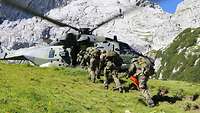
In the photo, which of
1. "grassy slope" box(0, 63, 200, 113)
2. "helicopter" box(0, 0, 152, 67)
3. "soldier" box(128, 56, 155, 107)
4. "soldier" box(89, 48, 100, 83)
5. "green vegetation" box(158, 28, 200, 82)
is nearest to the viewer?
"grassy slope" box(0, 63, 200, 113)

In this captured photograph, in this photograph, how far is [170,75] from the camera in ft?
517

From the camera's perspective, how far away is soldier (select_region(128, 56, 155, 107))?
20.9m

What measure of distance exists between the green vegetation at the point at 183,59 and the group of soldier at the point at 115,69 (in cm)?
11350

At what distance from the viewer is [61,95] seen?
19984mm

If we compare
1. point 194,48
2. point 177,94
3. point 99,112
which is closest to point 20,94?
point 99,112

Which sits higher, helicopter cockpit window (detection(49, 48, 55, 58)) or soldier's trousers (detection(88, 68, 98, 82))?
helicopter cockpit window (detection(49, 48, 55, 58))

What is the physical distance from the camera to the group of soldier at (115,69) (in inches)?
841

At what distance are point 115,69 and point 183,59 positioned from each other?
144708mm

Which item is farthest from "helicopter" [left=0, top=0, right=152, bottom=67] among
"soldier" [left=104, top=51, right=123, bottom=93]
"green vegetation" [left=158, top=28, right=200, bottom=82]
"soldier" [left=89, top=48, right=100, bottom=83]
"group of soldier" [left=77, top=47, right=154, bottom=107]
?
"green vegetation" [left=158, top=28, right=200, bottom=82]

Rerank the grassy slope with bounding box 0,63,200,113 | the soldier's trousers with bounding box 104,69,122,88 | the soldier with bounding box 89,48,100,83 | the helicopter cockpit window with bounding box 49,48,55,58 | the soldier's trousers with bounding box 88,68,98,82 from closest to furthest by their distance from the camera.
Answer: the grassy slope with bounding box 0,63,200,113 → the soldier's trousers with bounding box 104,69,122,88 → the soldier's trousers with bounding box 88,68,98,82 → the soldier with bounding box 89,48,100,83 → the helicopter cockpit window with bounding box 49,48,55,58

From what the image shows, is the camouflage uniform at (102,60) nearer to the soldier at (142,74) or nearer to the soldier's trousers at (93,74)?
the soldier's trousers at (93,74)

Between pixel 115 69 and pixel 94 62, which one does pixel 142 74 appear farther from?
pixel 94 62

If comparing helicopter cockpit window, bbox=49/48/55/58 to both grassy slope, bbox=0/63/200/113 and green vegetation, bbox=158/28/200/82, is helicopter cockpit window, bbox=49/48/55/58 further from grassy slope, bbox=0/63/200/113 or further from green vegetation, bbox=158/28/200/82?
green vegetation, bbox=158/28/200/82

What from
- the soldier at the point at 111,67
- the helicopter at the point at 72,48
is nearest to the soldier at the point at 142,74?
the soldier at the point at 111,67
